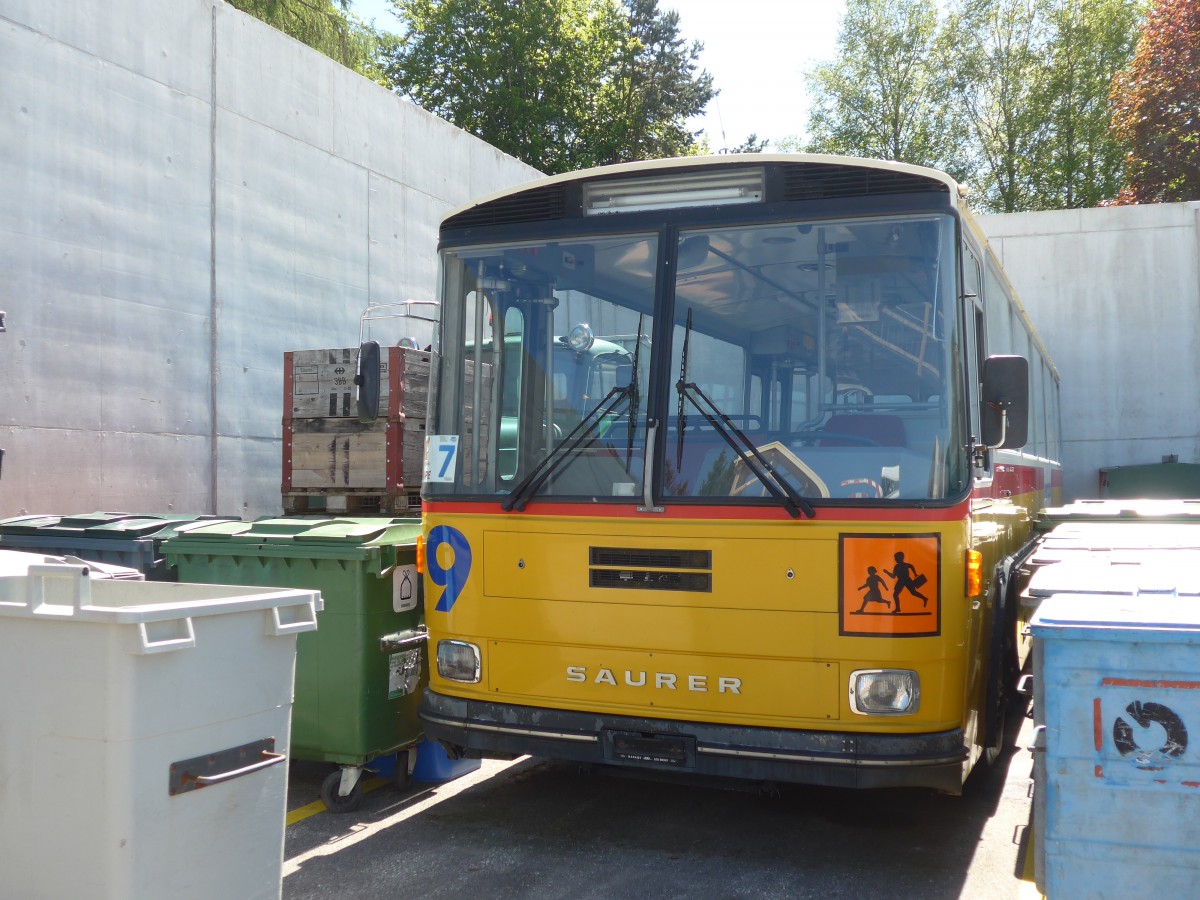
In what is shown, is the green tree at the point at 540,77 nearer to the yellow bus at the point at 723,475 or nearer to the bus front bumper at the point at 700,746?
the yellow bus at the point at 723,475

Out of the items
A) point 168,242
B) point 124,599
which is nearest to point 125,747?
point 124,599

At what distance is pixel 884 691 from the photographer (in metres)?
4.33

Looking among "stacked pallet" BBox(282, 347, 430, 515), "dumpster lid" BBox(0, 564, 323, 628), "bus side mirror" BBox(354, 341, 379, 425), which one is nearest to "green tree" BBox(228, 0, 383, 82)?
"stacked pallet" BBox(282, 347, 430, 515)

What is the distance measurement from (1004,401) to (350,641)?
3.21 metres

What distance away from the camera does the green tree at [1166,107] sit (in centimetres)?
2758

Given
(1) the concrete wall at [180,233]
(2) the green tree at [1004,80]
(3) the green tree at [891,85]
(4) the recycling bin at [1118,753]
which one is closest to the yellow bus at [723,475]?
(4) the recycling bin at [1118,753]

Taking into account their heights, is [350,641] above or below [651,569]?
below

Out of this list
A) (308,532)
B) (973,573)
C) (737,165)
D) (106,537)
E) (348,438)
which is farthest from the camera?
(348,438)

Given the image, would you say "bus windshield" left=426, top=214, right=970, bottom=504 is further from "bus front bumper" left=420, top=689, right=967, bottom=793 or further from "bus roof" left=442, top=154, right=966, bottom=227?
"bus front bumper" left=420, top=689, right=967, bottom=793

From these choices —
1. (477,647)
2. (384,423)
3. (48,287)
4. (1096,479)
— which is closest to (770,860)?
(477,647)

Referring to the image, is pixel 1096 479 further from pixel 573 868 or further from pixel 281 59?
pixel 573 868

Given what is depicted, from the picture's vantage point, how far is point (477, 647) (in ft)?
16.5

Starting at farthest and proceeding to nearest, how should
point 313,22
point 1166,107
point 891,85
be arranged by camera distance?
point 891,85, point 1166,107, point 313,22

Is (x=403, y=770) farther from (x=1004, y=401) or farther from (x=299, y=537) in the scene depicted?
(x=1004, y=401)
